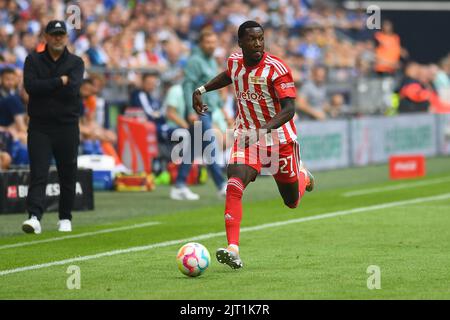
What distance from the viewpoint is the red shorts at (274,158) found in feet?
35.1

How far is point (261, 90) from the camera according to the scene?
35.3 feet

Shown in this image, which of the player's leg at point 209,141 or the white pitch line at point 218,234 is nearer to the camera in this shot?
the white pitch line at point 218,234


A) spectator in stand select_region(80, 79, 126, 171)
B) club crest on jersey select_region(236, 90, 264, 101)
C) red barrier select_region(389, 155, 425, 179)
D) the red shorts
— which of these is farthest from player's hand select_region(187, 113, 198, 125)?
club crest on jersey select_region(236, 90, 264, 101)

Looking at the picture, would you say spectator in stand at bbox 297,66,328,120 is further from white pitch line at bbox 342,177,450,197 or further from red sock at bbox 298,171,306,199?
red sock at bbox 298,171,306,199

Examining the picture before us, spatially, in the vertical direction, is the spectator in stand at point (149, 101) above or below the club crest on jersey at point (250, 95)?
above

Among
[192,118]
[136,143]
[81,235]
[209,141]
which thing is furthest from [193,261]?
[136,143]

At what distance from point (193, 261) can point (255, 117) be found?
1724 millimetres

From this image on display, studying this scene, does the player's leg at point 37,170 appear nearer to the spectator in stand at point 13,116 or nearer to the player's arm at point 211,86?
the player's arm at point 211,86

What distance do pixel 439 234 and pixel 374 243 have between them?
1.06 metres

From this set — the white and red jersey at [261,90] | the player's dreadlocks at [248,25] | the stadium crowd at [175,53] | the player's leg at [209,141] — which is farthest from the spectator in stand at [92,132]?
the player's dreadlocks at [248,25]

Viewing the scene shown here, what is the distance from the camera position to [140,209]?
53.8ft

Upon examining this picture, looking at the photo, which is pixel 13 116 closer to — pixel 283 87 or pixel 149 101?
pixel 149 101
